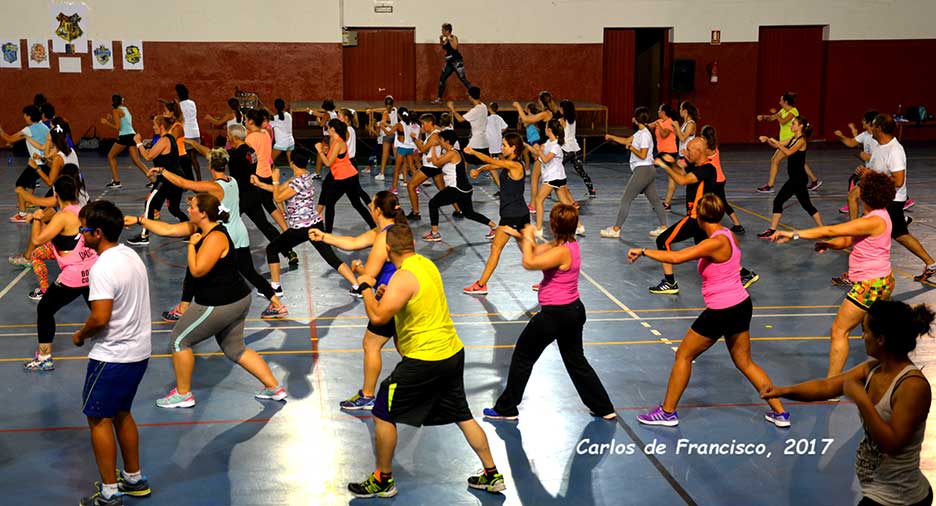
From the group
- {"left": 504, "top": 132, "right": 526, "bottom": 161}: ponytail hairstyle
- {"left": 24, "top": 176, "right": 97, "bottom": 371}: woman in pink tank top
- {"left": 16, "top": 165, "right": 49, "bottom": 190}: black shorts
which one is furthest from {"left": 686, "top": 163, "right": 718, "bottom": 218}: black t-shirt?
{"left": 16, "top": 165, "right": 49, "bottom": 190}: black shorts

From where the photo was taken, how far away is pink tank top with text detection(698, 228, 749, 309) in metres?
7.40

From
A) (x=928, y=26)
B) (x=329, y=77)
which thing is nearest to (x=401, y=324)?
(x=329, y=77)

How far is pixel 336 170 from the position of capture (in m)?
13.9

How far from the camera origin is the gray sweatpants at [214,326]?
7.67 metres

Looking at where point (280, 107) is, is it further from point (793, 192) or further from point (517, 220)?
→ point (793, 192)

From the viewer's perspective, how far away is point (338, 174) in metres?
14.0

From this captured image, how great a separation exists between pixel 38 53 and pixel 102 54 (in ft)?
5.71

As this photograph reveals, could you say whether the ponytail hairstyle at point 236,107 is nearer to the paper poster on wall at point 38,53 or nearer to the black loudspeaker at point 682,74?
the paper poster on wall at point 38,53

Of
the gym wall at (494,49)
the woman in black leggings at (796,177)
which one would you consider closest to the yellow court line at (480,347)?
the woman in black leggings at (796,177)

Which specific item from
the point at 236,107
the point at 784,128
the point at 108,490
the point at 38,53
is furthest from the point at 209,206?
the point at 38,53

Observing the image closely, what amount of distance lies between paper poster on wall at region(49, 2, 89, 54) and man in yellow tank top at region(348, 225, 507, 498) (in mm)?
23913

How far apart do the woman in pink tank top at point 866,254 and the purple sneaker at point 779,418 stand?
698 millimetres

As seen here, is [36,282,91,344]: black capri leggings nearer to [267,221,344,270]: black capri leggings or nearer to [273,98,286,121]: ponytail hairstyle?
[267,221,344,270]: black capri leggings

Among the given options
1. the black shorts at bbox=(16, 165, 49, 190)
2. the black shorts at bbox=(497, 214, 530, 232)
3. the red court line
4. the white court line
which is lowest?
the red court line
